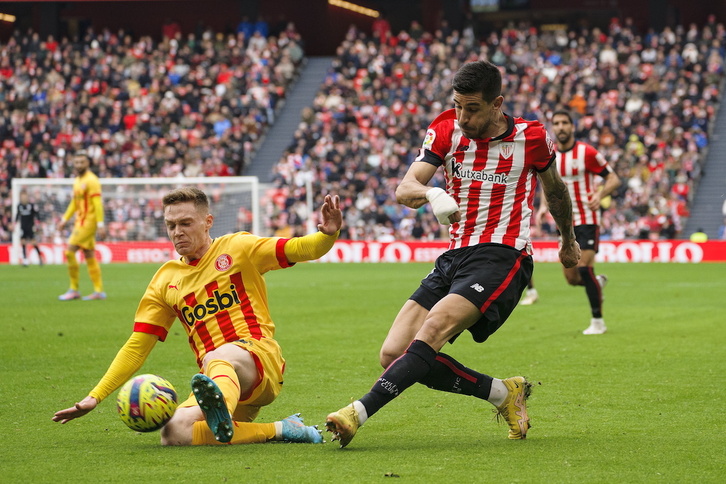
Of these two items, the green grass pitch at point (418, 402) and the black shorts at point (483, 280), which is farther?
the black shorts at point (483, 280)

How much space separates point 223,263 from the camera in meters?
5.69

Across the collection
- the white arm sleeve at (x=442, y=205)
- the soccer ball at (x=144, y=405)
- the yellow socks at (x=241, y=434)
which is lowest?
the yellow socks at (x=241, y=434)

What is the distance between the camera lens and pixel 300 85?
3816 cm

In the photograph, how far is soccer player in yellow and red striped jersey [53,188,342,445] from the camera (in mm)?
5500

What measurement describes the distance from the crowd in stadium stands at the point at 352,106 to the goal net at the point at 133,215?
0.79 feet

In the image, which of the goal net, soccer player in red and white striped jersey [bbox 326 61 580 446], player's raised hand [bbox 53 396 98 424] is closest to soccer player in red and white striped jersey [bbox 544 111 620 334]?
soccer player in red and white striped jersey [bbox 326 61 580 446]

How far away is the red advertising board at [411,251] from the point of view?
26.2 meters

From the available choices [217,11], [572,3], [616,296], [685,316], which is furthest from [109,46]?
[685,316]

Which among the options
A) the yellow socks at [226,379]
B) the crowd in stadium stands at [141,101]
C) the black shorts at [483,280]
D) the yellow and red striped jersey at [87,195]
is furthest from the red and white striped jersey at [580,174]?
the crowd in stadium stands at [141,101]

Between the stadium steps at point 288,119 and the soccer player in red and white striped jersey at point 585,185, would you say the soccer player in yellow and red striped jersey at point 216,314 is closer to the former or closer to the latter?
the soccer player in red and white striped jersey at point 585,185

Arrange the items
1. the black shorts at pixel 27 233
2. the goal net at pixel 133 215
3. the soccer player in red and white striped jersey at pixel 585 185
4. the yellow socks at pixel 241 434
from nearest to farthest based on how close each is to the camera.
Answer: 1. the yellow socks at pixel 241 434
2. the soccer player in red and white striped jersey at pixel 585 185
3. the black shorts at pixel 27 233
4. the goal net at pixel 133 215

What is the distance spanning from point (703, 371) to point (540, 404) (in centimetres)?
221

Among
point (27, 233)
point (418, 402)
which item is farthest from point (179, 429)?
point (27, 233)

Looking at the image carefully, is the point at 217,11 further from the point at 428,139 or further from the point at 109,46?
the point at 428,139
